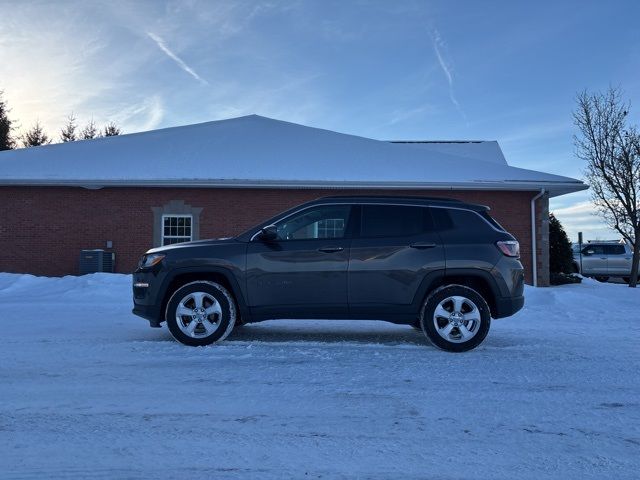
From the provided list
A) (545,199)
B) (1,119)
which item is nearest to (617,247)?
(545,199)

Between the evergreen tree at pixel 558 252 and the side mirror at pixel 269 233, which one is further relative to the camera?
the evergreen tree at pixel 558 252

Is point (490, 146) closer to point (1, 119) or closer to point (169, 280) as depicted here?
point (169, 280)

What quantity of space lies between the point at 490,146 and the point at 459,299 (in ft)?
66.8

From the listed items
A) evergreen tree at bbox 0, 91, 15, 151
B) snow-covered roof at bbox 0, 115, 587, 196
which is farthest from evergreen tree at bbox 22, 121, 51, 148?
snow-covered roof at bbox 0, 115, 587, 196

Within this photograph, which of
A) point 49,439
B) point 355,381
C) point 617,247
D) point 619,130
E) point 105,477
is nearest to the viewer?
point 105,477

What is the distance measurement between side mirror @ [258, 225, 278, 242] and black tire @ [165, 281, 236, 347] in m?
0.79

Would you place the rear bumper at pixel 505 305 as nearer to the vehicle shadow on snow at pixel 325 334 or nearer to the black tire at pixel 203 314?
the vehicle shadow on snow at pixel 325 334

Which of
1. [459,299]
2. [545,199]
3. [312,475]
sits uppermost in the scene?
[545,199]

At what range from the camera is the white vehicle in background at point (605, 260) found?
24.5 m

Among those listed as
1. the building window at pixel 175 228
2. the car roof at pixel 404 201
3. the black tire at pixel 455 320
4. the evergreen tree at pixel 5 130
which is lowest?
the black tire at pixel 455 320

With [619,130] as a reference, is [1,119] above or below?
above

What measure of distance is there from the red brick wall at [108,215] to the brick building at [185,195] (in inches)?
1.2

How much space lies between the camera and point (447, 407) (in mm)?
4152

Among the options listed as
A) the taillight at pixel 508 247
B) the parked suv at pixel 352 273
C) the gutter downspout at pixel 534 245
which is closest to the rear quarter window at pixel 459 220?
the parked suv at pixel 352 273
